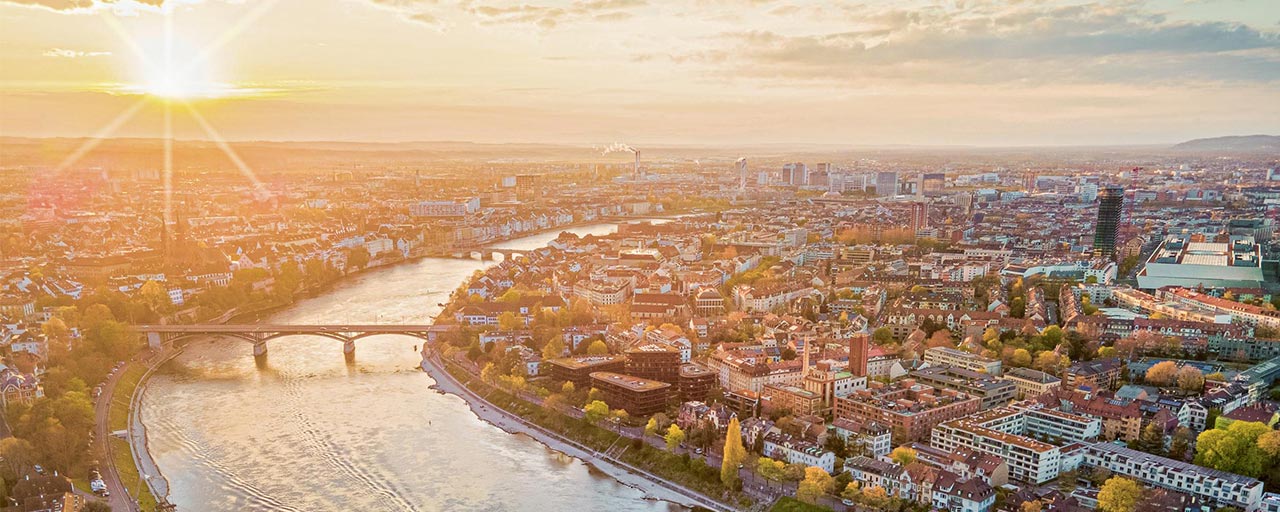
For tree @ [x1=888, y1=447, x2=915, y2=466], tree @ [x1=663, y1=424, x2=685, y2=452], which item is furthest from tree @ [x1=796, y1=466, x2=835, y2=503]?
tree @ [x1=663, y1=424, x2=685, y2=452]

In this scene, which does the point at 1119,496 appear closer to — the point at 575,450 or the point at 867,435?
the point at 867,435

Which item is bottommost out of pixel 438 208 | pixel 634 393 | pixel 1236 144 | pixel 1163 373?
pixel 634 393

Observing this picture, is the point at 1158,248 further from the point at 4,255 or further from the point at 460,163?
the point at 460,163

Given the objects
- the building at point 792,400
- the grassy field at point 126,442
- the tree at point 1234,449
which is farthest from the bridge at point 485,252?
the tree at point 1234,449

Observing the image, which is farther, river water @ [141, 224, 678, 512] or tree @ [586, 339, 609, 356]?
tree @ [586, 339, 609, 356]

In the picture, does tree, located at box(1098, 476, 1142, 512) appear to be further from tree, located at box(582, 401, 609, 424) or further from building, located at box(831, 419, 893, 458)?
tree, located at box(582, 401, 609, 424)

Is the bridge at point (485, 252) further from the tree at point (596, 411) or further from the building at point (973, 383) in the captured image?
the building at point (973, 383)

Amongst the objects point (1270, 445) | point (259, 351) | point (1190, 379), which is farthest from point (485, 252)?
point (1270, 445)
